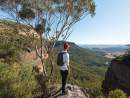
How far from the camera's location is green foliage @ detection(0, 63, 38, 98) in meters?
15.6

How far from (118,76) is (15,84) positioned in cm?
4003

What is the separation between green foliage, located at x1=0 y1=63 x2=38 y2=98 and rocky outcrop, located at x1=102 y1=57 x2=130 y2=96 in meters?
32.7

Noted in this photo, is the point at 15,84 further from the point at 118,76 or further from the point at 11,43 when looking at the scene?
the point at 118,76

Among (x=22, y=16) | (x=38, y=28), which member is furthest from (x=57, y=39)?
(x=22, y=16)

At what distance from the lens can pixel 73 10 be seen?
2973 cm

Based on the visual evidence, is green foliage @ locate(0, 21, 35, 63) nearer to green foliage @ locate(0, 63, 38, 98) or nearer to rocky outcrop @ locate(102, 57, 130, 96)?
green foliage @ locate(0, 63, 38, 98)

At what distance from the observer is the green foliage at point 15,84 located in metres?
15.6

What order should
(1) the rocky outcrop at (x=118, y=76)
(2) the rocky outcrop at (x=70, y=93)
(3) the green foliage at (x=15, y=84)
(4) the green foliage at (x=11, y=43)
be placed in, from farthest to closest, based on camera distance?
(1) the rocky outcrop at (x=118, y=76)
(4) the green foliage at (x=11, y=43)
(2) the rocky outcrop at (x=70, y=93)
(3) the green foliage at (x=15, y=84)

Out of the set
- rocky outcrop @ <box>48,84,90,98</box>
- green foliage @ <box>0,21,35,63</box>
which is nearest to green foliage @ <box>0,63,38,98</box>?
rocky outcrop @ <box>48,84,90,98</box>

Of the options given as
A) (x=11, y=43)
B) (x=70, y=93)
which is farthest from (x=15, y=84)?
(x=11, y=43)

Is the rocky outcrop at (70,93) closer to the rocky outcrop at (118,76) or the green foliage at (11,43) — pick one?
the green foliage at (11,43)

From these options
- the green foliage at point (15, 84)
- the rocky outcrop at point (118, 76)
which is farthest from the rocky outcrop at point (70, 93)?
the rocky outcrop at point (118, 76)

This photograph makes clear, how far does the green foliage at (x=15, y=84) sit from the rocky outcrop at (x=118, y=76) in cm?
3268

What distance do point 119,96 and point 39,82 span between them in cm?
514
